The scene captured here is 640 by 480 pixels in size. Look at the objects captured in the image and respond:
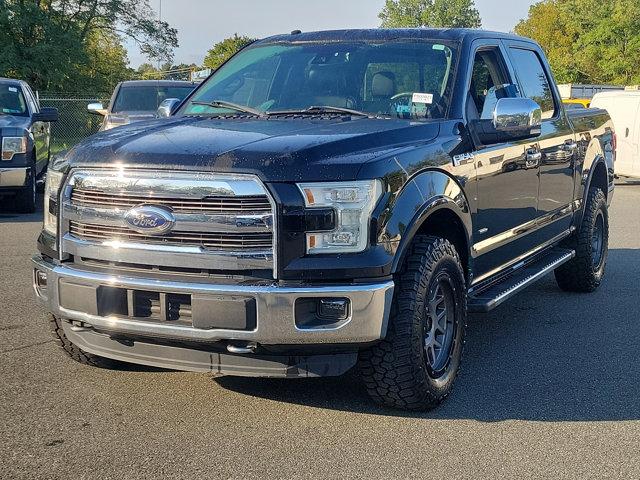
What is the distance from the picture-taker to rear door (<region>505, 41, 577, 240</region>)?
5957mm

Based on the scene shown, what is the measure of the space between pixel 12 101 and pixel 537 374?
9.96 metres

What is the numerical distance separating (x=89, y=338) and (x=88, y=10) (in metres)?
35.3

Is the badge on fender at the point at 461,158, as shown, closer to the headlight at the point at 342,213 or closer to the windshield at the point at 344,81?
the windshield at the point at 344,81

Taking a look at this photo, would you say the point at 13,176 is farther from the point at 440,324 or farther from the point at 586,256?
the point at 440,324

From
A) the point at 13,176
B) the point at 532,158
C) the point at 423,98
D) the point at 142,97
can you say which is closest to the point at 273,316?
the point at 423,98

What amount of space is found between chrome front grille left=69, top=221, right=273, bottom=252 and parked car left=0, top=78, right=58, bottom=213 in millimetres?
8084

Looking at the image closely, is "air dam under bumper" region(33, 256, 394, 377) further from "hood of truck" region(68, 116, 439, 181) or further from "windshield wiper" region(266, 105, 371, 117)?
"windshield wiper" region(266, 105, 371, 117)

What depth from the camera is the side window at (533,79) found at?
19.9ft

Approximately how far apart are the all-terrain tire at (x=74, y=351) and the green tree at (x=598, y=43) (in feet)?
180

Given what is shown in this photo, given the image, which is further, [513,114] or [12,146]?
[12,146]

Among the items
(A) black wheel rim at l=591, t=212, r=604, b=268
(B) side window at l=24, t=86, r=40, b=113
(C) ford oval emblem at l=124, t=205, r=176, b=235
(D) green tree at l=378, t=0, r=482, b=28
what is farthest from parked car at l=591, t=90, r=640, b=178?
(D) green tree at l=378, t=0, r=482, b=28

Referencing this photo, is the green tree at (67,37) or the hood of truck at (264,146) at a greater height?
the green tree at (67,37)

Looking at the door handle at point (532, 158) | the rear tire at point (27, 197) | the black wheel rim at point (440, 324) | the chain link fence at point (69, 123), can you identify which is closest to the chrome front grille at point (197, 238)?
the black wheel rim at point (440, 324)

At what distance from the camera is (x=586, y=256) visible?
7133 mm
